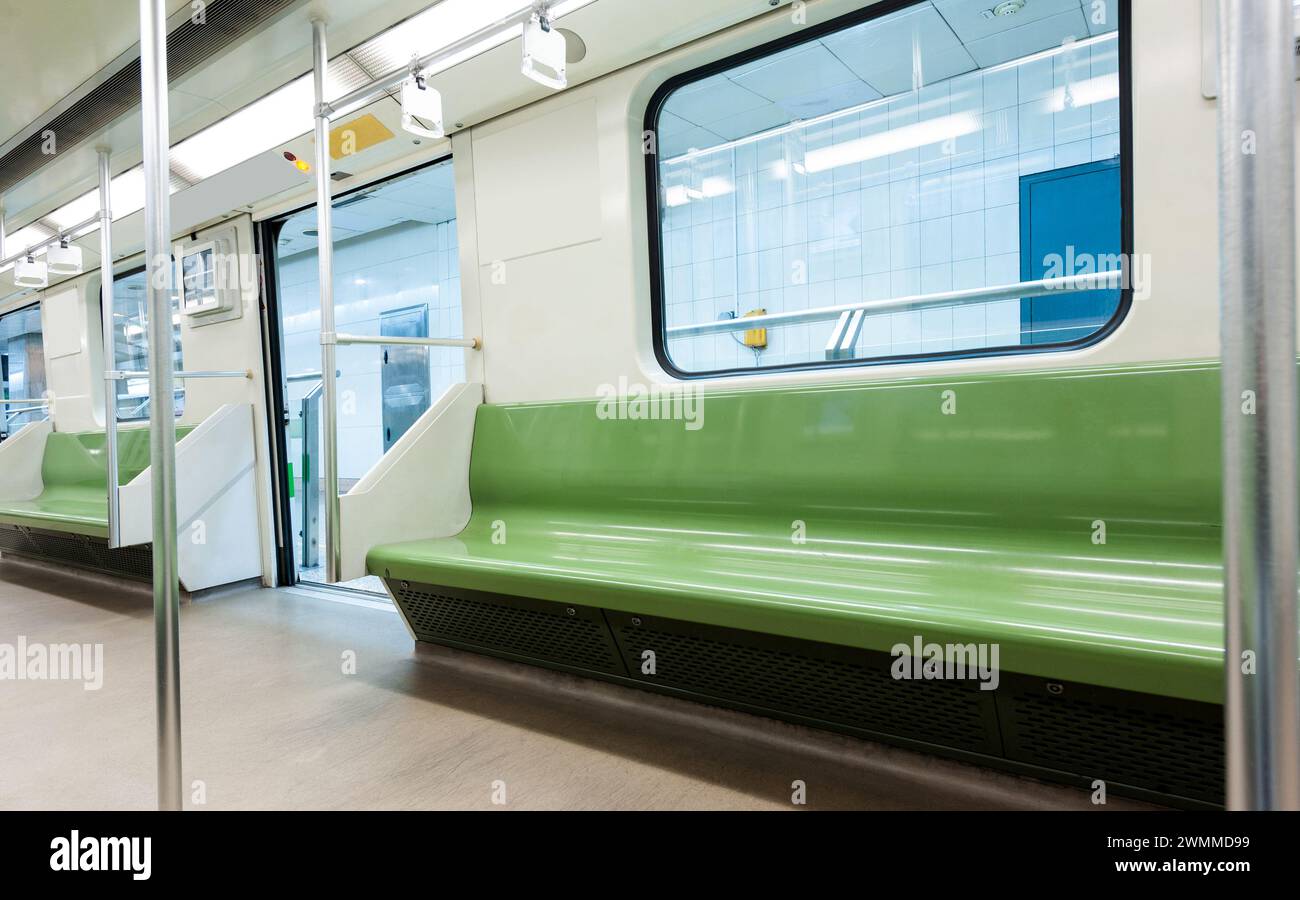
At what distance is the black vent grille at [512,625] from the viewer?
222 cm

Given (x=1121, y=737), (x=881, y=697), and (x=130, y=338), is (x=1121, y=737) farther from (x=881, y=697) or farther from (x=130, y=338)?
(x=130, y=338)

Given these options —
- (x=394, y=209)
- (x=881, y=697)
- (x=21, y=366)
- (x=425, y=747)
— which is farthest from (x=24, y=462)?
(x=881, y=697)

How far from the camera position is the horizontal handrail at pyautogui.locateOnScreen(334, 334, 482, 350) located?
8.49 feet

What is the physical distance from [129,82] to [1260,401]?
386 centimetres

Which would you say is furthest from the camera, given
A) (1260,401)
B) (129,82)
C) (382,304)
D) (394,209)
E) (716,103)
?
(382,304)

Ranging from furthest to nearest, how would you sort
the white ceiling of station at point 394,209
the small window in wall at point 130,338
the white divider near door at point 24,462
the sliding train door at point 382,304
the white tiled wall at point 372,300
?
the white tiled wall at point 372,300
the sliding train door at point 382,304
the white ceiling of station at point 394,209
the small window in wall at point 130,338
the white divider near door at point 24,462

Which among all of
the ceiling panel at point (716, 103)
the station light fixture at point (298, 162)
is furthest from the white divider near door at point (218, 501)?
the ceiling panel at point (716, 103)

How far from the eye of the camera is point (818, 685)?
1.85 meters

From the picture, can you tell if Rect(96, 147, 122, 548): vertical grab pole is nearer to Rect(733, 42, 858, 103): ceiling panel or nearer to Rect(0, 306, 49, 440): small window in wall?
Rect(733, 42, 858, 103): ceiling panel

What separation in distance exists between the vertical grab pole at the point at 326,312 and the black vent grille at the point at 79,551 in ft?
7.82

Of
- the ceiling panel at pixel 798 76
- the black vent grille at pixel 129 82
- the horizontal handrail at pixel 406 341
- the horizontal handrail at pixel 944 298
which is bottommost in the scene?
the horizontal handrail at pixel 406 341

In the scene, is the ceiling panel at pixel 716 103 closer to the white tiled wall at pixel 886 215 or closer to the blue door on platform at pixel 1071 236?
the white tiled wall at pixel 886 215

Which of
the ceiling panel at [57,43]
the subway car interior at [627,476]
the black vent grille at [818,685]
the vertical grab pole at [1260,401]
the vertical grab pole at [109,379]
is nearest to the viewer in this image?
the vertical grab pole at [1260,401]

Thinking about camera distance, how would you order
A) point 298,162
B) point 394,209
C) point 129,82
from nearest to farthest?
1. point 129,82
2. point 298,162
3. point 394,209
